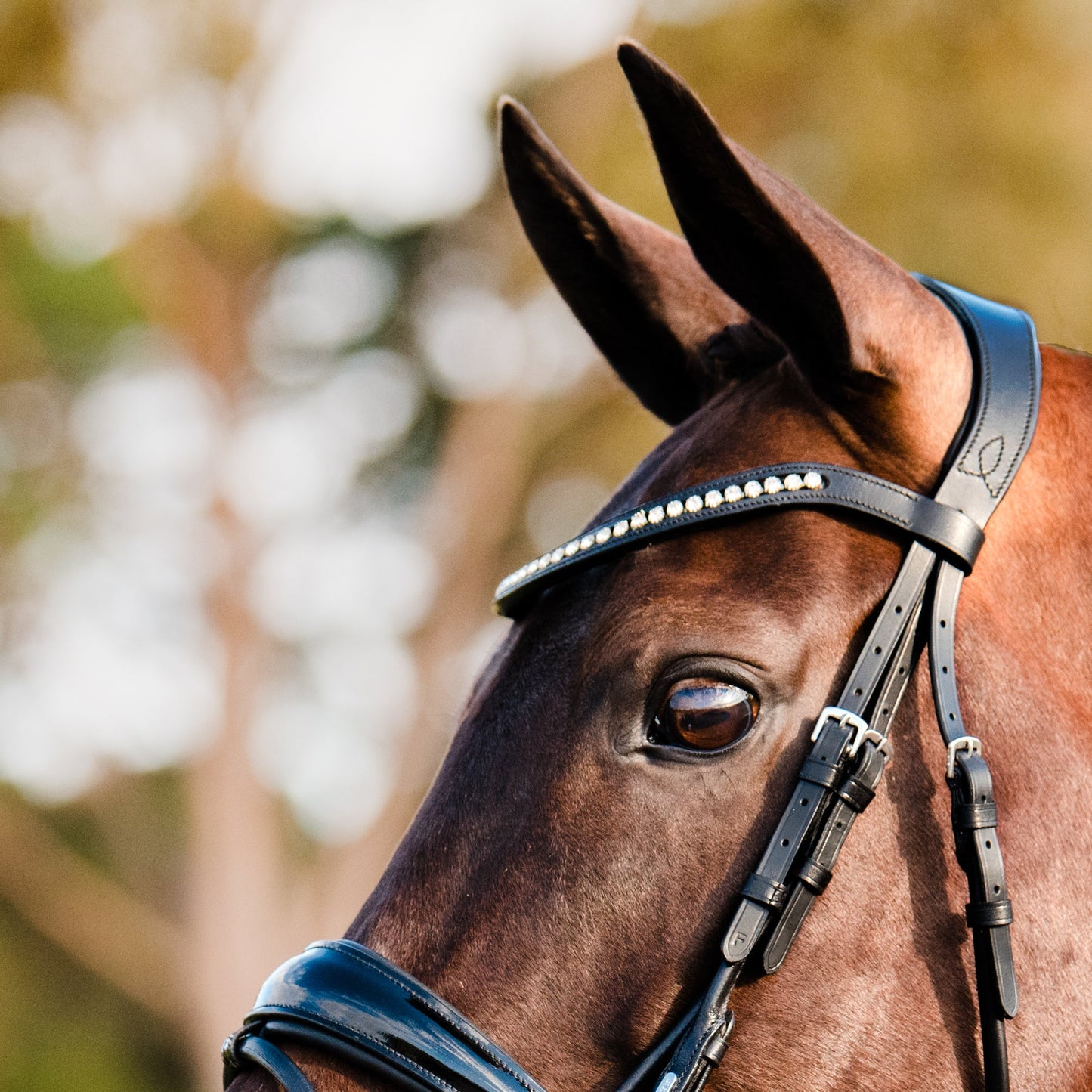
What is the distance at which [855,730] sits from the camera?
5.54ft

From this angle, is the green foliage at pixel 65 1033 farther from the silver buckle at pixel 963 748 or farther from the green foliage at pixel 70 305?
the silver buckle at pixel 963 748

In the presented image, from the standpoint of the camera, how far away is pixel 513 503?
16.2m

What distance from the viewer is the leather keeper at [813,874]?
1635 mm

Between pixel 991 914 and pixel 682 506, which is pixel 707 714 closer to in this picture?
pixel 682 506

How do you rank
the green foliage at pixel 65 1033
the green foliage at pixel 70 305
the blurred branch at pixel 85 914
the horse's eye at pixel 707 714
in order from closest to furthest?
1. the horse's eye at pixel 707 714
2. the blurred branch at pixel 85 914
3. the green foliage at pixel 70 305
4. the green foliage at pixel 65 1033

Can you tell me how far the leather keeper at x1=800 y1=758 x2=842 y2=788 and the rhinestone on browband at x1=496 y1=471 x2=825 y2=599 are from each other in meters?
0.42

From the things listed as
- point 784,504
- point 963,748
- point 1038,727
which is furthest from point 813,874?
point 784,504

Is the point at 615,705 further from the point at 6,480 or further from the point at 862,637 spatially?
the point at 6,480

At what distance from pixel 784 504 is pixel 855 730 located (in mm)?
356

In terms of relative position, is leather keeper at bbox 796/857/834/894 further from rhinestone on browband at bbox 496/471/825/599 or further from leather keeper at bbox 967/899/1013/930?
rhinestone on browband at bbox 496/471/825/599

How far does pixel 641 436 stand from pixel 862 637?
14.7 m

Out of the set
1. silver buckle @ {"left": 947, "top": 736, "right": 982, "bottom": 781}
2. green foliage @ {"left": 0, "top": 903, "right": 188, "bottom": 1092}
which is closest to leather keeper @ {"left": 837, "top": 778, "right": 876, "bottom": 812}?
silver buckle @ {"left": 947, "top": 736, "right": 982, "bottom": 781}

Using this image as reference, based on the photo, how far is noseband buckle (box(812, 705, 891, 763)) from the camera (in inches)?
66.2

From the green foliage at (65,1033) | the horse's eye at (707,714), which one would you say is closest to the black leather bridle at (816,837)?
the horse's eye at (707,714)
